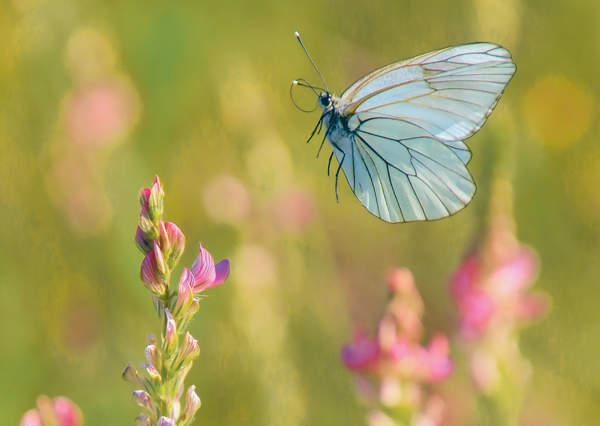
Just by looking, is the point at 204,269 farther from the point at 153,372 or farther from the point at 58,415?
the point at 58,415

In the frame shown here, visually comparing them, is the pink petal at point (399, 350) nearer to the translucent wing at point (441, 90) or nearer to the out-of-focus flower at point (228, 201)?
the translucent wing at point (441, 90)

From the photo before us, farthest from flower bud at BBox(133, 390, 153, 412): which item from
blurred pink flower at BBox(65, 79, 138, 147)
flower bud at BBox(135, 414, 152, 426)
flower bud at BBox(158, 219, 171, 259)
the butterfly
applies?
blurred pink flower at BBox(65, 79, 138, 147)

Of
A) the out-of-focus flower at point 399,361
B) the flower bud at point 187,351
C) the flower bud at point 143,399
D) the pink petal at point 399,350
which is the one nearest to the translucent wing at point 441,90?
the out-of-focus flower at point 399,361

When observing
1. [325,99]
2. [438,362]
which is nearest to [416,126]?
[325,99]

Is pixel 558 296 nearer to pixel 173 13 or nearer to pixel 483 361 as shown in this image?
pixel 483 361

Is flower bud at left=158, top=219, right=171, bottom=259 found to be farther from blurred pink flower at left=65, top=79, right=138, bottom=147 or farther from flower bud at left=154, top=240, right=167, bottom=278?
blurred pink flower at left=65, top=79, right=138, bottom=147

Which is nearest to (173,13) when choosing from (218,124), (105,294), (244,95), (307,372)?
(218,124)
